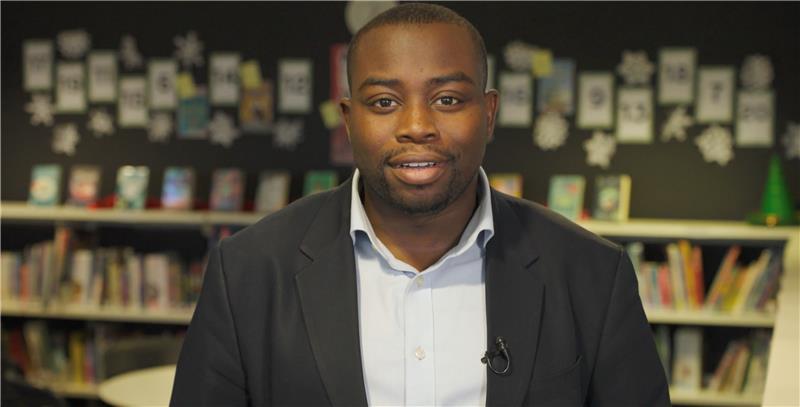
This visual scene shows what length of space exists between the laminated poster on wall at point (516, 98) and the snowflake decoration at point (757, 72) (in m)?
0.99

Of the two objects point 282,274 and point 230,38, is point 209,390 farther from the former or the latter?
point 230,38

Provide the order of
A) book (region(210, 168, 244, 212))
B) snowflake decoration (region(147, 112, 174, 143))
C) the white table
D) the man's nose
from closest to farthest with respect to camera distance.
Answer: the man's nose, the white table, book (region(210, 168, 244, 212)), snowflake decoration (region(147, 112, 174, 143))

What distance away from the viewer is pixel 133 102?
592 cm

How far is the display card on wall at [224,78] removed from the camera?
5.76 metres

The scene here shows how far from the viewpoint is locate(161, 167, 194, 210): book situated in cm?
568

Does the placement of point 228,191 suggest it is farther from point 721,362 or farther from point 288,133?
point 721,362

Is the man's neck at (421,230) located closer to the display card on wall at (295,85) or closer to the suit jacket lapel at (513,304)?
the suit jacket lapel at (513,304)

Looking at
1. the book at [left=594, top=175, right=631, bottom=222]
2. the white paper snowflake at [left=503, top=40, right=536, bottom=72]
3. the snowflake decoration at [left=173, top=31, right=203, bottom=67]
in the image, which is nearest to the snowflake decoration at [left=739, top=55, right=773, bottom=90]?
the book at [left=594, top=175, right=631, bottom=222]

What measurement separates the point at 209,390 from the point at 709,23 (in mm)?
4196

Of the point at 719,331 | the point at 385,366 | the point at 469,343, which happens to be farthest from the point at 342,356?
the point at 719,331

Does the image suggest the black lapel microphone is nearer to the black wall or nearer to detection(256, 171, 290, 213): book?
the black wall

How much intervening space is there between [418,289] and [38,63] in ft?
16.0

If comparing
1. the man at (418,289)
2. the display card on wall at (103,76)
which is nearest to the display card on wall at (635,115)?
the display card on wall at (103,76)

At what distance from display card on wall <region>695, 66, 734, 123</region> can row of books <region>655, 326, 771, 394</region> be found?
0.99m
